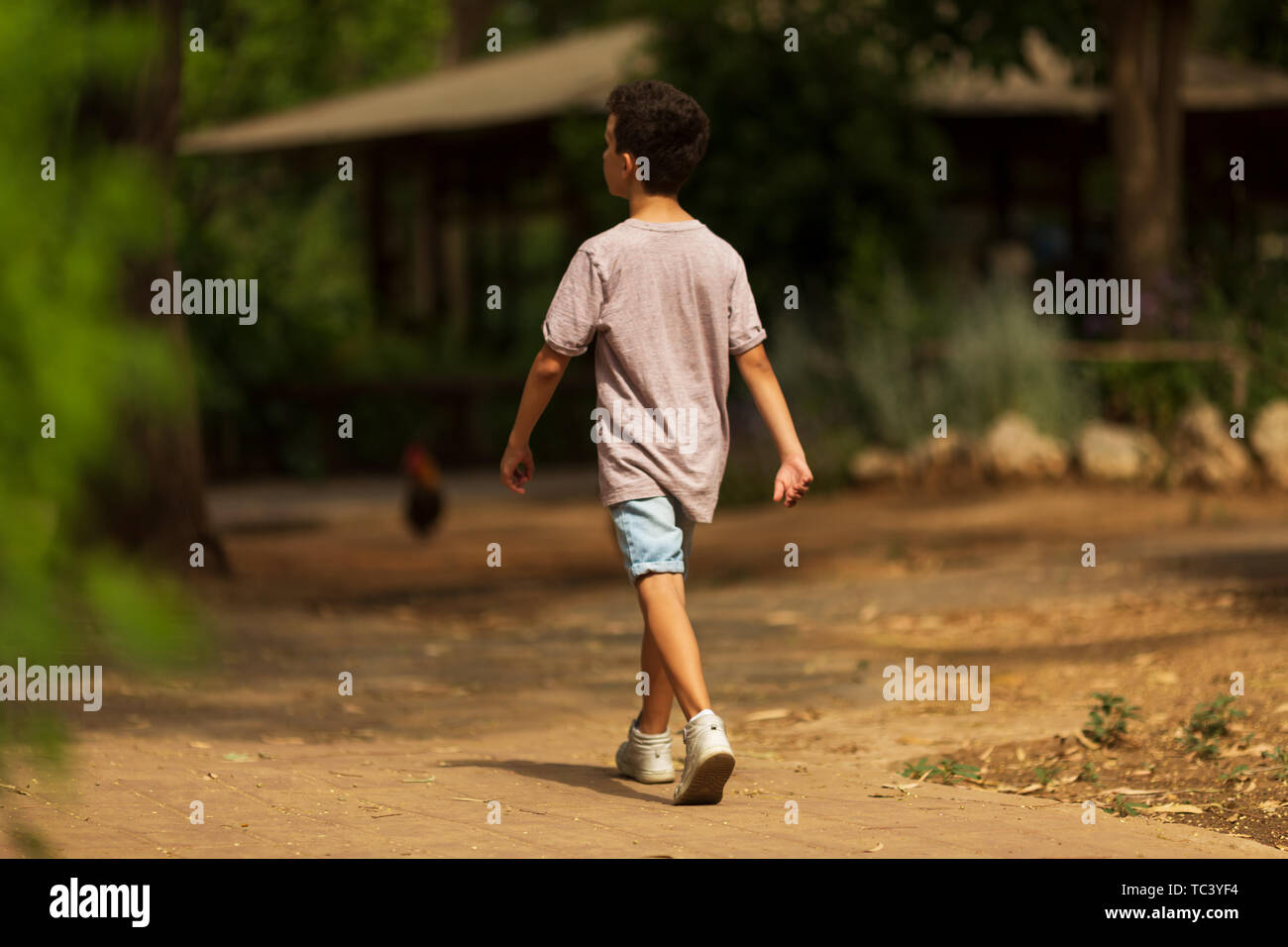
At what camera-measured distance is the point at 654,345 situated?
4270mm

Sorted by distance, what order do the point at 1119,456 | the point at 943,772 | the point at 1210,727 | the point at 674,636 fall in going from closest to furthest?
the point at 674,636, the point at 943,772, the point at 1210,727, the point at 1119,456

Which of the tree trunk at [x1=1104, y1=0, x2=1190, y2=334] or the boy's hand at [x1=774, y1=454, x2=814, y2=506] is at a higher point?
the tree trunk at [x1=1104, y1=0, x2=1190, y2=334]

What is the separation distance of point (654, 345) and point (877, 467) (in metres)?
9.36

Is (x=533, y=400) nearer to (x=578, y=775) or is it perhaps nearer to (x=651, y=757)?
(x=651, y=757)

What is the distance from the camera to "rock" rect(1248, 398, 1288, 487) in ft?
38.6

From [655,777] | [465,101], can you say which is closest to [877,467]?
[465,101]

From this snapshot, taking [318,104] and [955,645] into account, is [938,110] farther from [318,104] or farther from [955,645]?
[955,645]

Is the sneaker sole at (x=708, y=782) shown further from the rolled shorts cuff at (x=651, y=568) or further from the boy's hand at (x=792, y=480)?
the boy's hand at (x=792, y=480)

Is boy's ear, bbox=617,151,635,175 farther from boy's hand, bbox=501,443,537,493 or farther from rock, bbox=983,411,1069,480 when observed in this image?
rock, bbox=983,411,1069,480

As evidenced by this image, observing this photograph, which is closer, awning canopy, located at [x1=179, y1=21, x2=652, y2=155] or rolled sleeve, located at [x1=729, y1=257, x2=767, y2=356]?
rolled sleeve, located at [x1=729, y1=257, x2=767, y2=356]

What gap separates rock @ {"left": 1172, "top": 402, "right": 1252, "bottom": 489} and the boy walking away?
27.3 feet

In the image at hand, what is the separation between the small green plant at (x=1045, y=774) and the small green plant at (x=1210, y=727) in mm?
418

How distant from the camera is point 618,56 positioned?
19656 millimetres

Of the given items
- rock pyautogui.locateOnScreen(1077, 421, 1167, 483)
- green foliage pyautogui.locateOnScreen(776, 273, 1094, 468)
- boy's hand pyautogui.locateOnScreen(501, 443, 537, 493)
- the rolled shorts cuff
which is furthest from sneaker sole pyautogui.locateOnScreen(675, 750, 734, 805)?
green foliage pyautogui.locateOnScreen(776, 273, 1094, 468)
